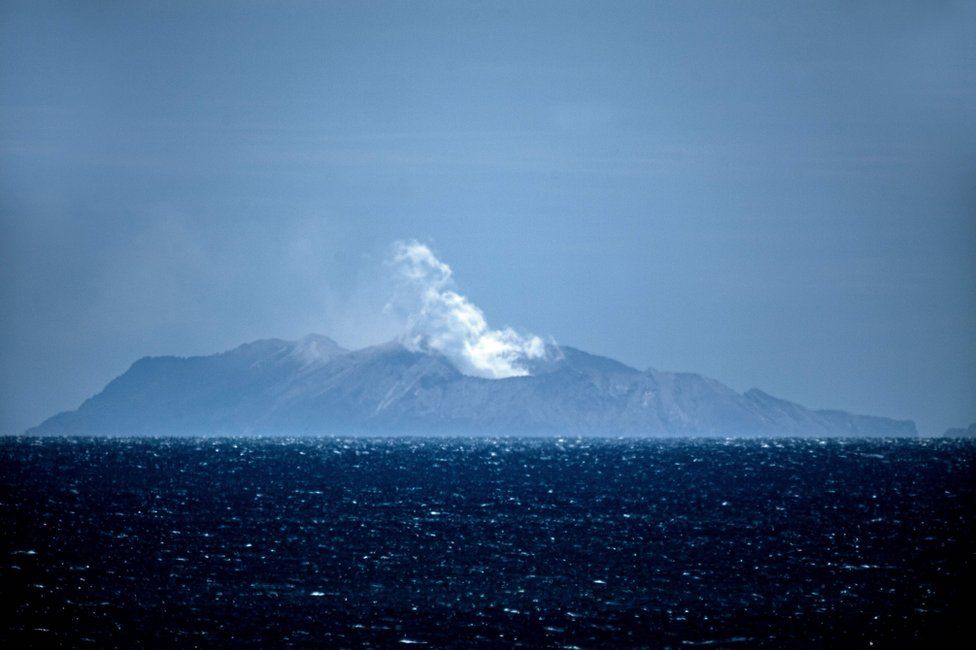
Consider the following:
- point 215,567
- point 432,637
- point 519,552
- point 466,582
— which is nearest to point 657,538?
point 519,552

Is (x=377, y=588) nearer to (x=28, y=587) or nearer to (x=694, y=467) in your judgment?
(x=28, y=587)

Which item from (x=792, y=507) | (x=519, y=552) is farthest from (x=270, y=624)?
(x=792, y=507)

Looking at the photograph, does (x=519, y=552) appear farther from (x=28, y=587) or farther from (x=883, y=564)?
(x=28, y=587)

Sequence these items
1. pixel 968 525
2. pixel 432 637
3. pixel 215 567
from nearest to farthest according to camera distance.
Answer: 1. pixel 432 637
2. pixel 215 567
3. pixel 968 525

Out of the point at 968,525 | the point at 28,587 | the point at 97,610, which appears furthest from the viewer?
the point at 968,525

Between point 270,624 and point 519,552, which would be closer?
point 270,624

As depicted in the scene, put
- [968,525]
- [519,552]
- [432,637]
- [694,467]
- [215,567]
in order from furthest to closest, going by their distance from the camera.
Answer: [694,467], [968,525], [519,552], [215,567], [432,637]
